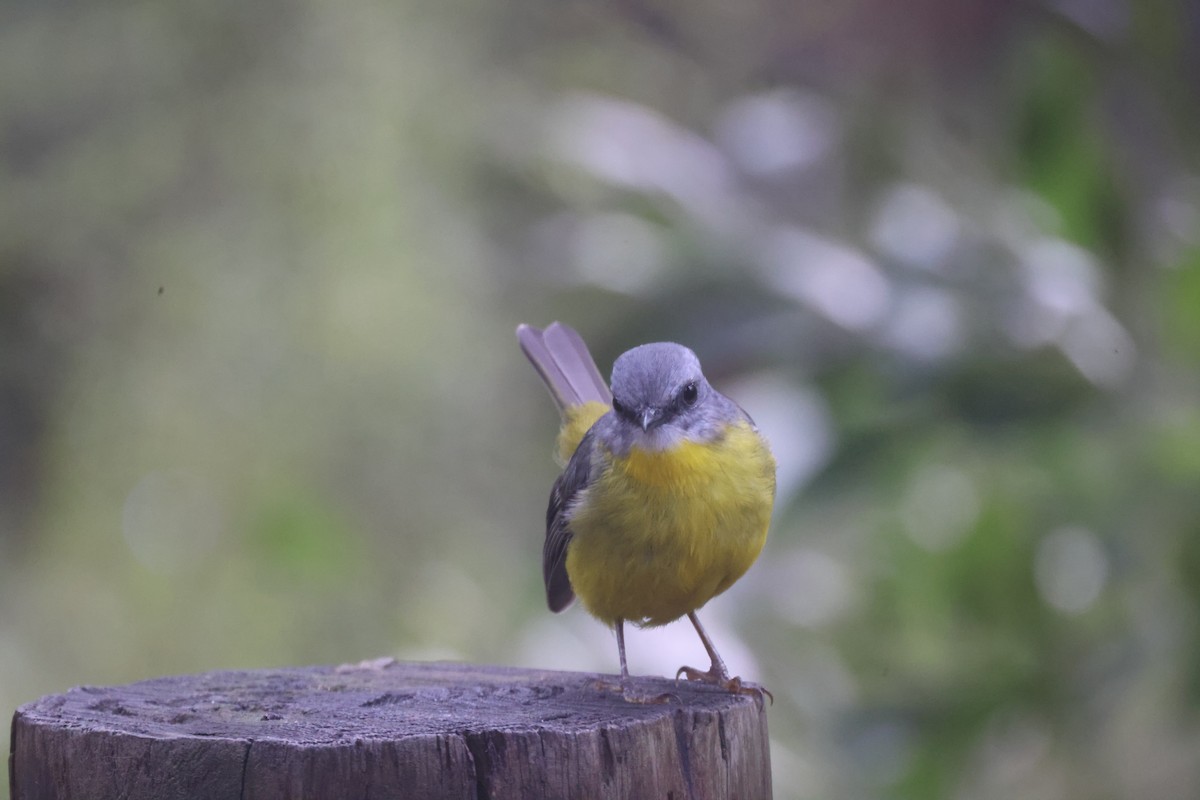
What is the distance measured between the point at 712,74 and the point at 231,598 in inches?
186

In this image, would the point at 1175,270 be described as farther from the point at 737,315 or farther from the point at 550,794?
the point at 550,794

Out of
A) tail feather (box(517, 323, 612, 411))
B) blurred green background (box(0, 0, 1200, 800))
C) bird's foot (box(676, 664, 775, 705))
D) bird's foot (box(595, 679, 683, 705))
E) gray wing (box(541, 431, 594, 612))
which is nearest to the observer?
bird's foot (box(595, 679, 683, 705))

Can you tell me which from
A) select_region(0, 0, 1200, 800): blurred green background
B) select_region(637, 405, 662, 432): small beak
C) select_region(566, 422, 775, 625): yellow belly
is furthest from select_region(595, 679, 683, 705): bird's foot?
select_region(0, 0, 1200, 800): blurred green background

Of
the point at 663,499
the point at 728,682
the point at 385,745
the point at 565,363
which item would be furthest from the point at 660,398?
the point at 385,745

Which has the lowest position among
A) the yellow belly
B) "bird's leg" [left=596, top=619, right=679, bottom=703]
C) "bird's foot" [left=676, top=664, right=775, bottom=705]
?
"bird's leg" [left=596, top=619, right=679, bottom=703]

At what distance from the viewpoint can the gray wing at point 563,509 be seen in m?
3.98

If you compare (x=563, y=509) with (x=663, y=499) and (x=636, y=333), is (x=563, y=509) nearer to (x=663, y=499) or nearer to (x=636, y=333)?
(x=663, y=499)

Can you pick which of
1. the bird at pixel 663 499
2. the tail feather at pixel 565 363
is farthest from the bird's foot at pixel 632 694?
the tail feather at pixel 565 363

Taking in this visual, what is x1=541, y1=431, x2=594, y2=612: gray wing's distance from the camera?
3.98 meters

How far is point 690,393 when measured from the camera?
3791 mm

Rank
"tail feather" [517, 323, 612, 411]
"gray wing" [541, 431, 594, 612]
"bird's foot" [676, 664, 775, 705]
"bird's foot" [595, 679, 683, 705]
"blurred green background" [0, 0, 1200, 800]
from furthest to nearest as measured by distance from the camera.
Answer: "blurred green background" [0, 0, 1200, 800]
"tail feather" [517, 323, 612, 411]
"gray wing" [541, 431, 594, 612]
"bird's foot" [676, 664, 775, 705]
"bird's foot" [595, 679, 683, 705]

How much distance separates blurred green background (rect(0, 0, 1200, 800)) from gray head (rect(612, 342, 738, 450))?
5.30 ft

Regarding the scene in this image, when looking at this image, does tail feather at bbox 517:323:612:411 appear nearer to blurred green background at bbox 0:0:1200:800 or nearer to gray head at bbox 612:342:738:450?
blurred green background at bbox 0:0:1200:800

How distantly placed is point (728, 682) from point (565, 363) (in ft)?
5.29
